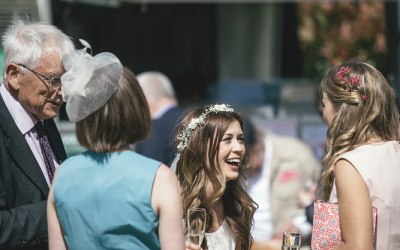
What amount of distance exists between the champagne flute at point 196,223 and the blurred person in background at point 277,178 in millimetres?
3038

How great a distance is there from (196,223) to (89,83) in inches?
34.3

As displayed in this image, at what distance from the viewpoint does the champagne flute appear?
3991 millimetres

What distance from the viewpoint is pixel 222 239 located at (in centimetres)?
447

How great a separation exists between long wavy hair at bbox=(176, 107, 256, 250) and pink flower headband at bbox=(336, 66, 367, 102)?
62 cm

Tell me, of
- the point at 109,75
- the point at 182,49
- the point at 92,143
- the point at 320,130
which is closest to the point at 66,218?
the point at 92,143

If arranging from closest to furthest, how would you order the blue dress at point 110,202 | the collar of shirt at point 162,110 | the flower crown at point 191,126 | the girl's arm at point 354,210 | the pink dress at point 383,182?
1. the blue dress at point 110,202
2. the girl's arm at point 354,210
3. the pink dress at point 383,182
4. the flower crown at point 191,126
5. the collar of shirt at point 162,110

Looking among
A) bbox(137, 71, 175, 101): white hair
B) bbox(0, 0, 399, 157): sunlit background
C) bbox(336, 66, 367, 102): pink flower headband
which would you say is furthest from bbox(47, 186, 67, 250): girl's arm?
bbox(0, 0, 399, 157): sunlit background

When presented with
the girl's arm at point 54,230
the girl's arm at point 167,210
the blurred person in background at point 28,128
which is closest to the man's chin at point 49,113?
the blurred person in background at point 28,128

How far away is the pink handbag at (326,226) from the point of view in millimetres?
3986

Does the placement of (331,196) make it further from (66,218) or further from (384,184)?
(66,218)

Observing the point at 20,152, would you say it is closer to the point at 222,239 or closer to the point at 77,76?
the point at 77,76

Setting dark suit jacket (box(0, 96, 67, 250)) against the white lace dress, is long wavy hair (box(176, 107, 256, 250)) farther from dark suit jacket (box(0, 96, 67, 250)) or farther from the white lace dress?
dark suit jacket (box(0, 96, 67, 250))

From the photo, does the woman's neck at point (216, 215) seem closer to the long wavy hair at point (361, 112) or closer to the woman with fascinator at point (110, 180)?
the long wavy hair at point (361, 112)

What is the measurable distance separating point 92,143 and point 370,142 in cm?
117
